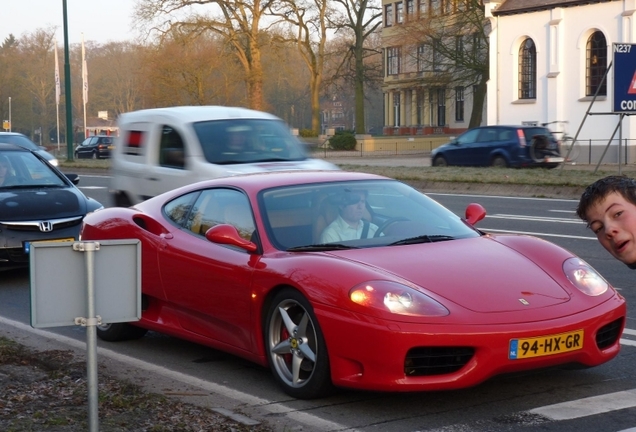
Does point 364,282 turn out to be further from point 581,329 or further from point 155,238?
point 155,238

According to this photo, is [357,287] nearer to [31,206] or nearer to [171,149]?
[31,206]

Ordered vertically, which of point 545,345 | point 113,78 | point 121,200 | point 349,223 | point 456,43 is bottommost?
point 545,345

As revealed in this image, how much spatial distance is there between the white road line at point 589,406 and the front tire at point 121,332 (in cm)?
348

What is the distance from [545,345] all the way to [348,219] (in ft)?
5.72

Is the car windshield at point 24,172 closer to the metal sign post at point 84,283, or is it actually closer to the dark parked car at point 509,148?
the metal sign post at point 84,283

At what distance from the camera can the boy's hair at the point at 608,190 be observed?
279 centimetres

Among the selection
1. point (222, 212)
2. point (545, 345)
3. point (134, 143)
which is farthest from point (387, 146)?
point (545, 345)

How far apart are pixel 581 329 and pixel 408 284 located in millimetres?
1037

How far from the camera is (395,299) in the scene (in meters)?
5.68

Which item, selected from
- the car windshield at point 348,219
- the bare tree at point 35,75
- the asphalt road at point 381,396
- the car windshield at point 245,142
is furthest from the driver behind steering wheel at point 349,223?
the bare tree at point 35,75

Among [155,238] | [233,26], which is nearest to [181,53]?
[233,26]

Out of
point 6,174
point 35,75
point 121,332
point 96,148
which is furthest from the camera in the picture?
point 35,75

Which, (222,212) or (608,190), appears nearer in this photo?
(608,190)

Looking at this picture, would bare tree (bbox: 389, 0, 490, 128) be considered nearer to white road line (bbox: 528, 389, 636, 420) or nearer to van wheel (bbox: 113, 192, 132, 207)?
van wheel (bbox: 113, 192, 132, 207)
